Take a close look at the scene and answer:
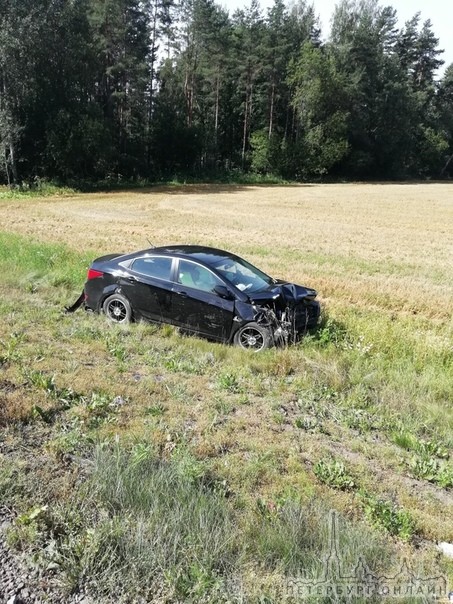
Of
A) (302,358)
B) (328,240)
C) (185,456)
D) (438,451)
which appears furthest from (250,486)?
(328,240)

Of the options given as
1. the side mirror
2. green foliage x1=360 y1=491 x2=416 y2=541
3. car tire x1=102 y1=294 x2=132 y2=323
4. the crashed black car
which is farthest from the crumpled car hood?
green foliage x1=360 y1=491 x2=416 y2=541

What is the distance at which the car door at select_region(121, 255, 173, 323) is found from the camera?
8.25m

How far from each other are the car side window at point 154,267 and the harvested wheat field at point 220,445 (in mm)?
942

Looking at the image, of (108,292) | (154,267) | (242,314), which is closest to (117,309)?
(108,292)

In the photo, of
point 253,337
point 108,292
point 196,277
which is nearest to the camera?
point 253,337

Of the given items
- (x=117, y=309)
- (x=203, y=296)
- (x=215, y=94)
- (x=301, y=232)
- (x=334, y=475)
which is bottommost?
(x=334, y=475)

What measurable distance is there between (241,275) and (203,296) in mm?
843

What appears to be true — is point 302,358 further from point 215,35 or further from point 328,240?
point 215,35

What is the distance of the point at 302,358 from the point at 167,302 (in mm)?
2579

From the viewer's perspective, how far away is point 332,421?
211 inches

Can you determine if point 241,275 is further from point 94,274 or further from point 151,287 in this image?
point 94,274

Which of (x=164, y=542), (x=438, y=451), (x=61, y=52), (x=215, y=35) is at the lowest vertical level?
(x=438, y=451)

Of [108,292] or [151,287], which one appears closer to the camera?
[151,287]

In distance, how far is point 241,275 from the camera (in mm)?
8281
